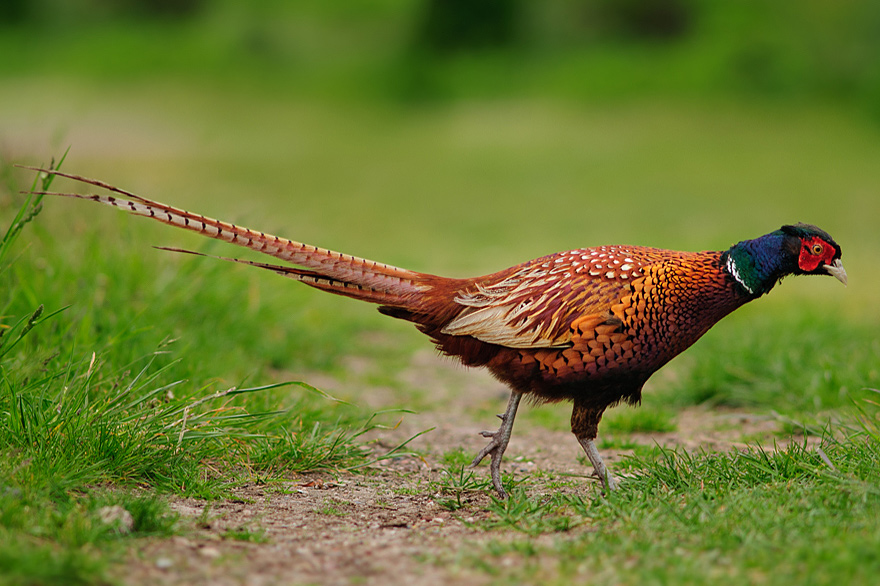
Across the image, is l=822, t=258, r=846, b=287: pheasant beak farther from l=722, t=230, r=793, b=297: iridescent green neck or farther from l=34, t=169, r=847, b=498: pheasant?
l=722, t=230, r=793, b=297: iridescent green neck

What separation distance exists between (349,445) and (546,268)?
1.22m

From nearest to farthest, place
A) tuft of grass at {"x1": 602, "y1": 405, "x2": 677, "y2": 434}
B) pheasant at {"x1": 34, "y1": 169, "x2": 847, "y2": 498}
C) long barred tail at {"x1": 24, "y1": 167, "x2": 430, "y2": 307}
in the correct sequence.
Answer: long barred tail at {"x1": 24, "y1": 167, "x2": 430, "y2": 307}, pheasant at {"x1": 34, "y1": 169, "x2": 847, "y2": 498}, tuft of grass at {"x1": 602, "y1": 405, "x2": 677, "y2": 434}

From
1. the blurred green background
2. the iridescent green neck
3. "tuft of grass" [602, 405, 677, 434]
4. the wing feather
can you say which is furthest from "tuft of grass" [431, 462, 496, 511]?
the blurred green background

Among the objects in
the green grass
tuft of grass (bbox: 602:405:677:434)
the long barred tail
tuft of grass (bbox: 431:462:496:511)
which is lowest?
tuft of grass (bbox: 431:462:496:511)

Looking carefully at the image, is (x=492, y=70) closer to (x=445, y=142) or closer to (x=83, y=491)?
(x=445, y=142)

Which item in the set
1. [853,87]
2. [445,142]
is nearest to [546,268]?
[445,142]

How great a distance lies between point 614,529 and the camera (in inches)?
112

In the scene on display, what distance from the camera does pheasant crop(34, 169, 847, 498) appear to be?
10.9 feet

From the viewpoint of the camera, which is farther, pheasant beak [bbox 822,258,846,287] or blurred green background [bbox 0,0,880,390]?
blurred green background [bbox 0,0,880,390]

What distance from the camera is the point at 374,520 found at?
3.16 m

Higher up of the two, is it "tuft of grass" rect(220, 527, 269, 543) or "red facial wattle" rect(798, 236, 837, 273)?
"red facial wattle" rect(798, 236, 837, 273)

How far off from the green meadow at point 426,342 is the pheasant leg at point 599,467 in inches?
5.1

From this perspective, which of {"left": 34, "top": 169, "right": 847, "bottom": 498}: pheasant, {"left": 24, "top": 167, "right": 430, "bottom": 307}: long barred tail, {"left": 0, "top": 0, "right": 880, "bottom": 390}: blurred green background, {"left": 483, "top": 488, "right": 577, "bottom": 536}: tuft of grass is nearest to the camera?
{"left": 483, "top": 488, "right": 577, "bottom": 536}: tuft of grass

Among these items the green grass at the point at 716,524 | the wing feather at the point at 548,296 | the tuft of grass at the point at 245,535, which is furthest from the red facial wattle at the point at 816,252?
the tuft of grass at the point at 245,535
